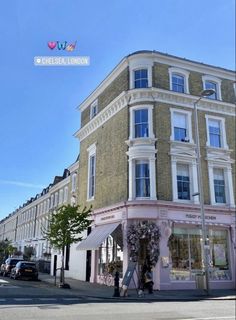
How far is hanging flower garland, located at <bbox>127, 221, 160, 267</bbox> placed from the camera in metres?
21.0

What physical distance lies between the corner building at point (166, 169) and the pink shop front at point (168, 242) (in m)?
0.06

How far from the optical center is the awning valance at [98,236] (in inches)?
893

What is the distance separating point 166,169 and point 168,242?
4.49 metres

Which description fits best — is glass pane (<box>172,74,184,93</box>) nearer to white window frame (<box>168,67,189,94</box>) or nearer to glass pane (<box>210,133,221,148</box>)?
white window frame (<box>168,67,189,94</box>)

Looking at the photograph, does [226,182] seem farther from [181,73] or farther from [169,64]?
[169,64]

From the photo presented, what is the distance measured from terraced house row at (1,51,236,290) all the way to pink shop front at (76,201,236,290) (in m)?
0.06

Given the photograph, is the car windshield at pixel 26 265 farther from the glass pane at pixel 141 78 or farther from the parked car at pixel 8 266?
the glass pane at pixel 141 78

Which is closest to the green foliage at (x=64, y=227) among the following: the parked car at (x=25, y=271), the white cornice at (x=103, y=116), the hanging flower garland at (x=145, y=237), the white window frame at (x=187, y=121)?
the hanging flower garland at (x=145, y=237)

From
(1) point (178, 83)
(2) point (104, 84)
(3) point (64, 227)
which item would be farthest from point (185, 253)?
(2) point (104, 84)

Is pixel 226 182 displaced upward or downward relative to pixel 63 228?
upward

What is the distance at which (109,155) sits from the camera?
26.4m

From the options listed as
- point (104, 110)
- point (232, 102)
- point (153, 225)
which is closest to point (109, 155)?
point (104, 110)

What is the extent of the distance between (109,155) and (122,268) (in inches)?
320

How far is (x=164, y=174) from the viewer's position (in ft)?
74.6
